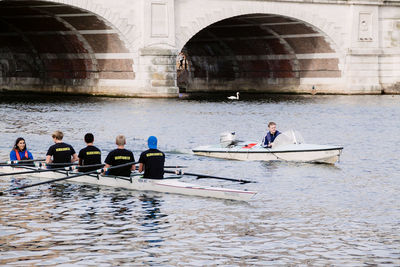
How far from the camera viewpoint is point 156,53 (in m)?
51.8

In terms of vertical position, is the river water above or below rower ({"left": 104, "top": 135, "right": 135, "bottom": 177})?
below

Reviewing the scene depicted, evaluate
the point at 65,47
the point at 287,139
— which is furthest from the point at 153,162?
the point at 65,47

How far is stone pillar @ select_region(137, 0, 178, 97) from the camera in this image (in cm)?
5181

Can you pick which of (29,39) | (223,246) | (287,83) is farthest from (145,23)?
(223,246)

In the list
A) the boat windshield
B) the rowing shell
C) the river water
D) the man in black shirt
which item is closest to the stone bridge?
the river water

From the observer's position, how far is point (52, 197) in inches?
725

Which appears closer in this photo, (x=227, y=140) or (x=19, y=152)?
(x=19, y=152)

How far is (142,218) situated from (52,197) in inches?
126

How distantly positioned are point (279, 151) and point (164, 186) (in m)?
6.56

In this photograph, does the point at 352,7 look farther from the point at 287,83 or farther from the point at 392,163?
the point at 392,163

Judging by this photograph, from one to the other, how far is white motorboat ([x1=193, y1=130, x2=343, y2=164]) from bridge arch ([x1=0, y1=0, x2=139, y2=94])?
24258 mm

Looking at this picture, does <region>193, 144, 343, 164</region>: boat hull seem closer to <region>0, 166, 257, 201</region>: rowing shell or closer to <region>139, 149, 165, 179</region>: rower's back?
<region>0, 166, 257, 201</region>: rowing shell

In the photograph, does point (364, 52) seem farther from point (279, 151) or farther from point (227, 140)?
point (279, 151)

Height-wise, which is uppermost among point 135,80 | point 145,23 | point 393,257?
point 145,23
